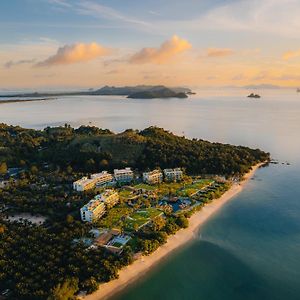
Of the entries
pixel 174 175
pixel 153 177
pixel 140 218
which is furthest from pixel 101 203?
pixel 174 175

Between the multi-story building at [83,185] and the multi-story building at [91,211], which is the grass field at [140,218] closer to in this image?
the multi-story building at [91,211]

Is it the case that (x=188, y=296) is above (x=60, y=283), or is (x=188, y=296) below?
below

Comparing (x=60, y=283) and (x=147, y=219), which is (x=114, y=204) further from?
(x=60, y=283)

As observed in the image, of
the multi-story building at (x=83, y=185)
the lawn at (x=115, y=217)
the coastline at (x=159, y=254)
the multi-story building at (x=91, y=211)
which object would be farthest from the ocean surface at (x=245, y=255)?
the multi-story building at (x=83, y=185)

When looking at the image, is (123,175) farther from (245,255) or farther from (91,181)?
(245,255)

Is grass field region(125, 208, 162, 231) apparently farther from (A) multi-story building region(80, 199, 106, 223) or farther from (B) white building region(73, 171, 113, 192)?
(B) white building region(73, 171, 113, 192)

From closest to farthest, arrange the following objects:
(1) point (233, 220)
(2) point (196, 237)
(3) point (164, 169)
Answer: (2) point (196, 237), (1) point (233, 220), (3) point (164, 169)

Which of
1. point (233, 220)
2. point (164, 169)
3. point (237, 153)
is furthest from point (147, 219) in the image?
point (237, 153)
